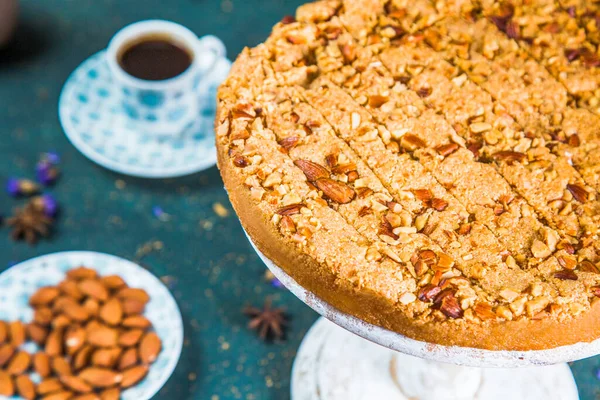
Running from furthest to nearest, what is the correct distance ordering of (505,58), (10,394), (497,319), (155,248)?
1. (155,248)
2. (10,394)
3. (505,58)
4. (497,319)

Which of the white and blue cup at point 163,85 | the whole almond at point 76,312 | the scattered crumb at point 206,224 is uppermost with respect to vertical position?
the white and blue cup at point 163,85

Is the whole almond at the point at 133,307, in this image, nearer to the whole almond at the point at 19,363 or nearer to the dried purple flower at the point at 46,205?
the whole almond at the point at 19,363

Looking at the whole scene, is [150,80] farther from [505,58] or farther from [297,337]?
[505,58]

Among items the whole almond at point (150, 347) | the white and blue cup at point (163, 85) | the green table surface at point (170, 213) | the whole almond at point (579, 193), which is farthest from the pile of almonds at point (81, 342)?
the whole almond at point (579, 193)

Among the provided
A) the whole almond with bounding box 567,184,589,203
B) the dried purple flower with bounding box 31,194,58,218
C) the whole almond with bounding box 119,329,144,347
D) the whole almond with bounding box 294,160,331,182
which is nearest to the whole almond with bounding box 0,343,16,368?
the whole almond with bounding box 119,329,144,347

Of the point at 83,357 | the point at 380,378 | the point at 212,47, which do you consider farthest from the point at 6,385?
the point at 212,47

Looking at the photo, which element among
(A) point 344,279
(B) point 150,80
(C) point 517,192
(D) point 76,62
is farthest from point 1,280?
(C) point 517,192

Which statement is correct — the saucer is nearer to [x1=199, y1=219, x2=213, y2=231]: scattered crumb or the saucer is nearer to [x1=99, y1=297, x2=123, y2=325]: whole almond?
[x1=199, y1=219, x2=213, y2=231]: scattered crumb
